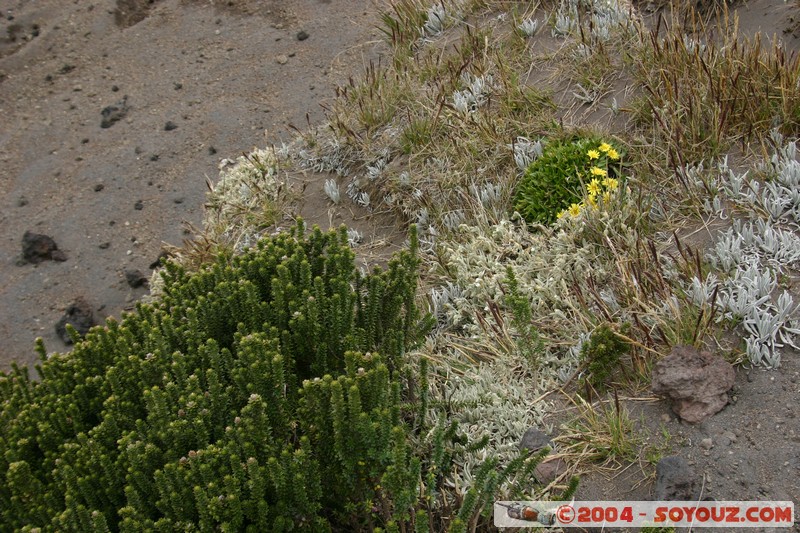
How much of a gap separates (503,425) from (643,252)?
47.4 inches

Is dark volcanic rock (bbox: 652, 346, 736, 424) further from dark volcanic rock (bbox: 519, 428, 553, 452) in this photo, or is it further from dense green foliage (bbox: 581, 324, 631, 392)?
dark volcanic rock (bbox: 519, 428, 553, 452)

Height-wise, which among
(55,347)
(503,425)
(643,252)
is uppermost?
(643,252)

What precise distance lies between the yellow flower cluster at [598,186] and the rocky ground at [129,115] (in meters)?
1.44

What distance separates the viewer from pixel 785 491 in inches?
123

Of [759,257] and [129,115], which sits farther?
[129,115]

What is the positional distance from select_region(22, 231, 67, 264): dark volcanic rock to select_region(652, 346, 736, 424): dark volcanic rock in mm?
5011

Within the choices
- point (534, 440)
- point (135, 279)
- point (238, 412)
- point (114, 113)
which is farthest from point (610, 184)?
point (114, 113)

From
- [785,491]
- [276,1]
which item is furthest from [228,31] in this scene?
[785,491]

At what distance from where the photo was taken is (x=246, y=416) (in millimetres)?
3090

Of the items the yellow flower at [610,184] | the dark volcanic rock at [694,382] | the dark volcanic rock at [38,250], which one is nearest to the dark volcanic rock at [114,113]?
the dark volcanic rock at [38,250]

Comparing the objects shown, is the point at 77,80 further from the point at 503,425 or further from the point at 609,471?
the point at 609,471

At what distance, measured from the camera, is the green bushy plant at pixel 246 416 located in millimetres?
2980

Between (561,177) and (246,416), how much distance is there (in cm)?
270

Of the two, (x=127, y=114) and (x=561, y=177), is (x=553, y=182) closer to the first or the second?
(x=561, y=177)
